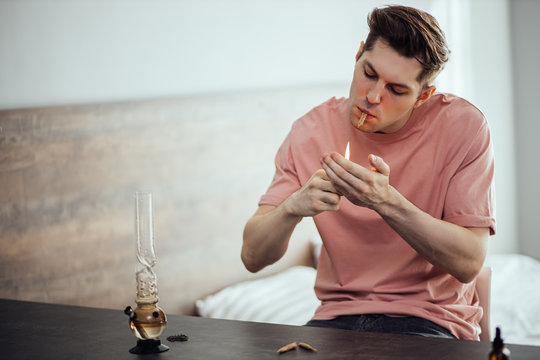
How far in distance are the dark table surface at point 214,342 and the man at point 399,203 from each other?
1.10 feet

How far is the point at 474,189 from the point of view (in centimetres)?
155

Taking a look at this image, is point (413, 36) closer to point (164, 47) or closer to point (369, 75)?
point (369, 75)

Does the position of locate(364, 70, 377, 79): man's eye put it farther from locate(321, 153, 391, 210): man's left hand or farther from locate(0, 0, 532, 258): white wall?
locate(0, 0, 532, 258): white wall

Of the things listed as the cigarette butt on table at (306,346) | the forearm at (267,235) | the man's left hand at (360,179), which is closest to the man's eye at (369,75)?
the man's left hand at (360,179)

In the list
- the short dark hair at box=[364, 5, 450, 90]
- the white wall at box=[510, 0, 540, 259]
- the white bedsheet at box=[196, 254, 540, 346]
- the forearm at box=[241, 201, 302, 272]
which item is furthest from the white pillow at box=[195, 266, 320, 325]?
the white wall at box=[510, 0, 540, 259]

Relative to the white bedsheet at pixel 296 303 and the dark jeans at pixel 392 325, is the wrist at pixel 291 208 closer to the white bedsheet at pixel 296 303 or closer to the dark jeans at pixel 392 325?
the dark jeans at pixel 392 325

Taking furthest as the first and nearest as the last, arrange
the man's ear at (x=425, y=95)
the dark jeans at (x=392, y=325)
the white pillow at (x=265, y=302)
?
1. the white pillow at (x=265, y=302)
2. the man's ear at (x=425, y=95)
3. the dark jeans at (x=392, y=325)

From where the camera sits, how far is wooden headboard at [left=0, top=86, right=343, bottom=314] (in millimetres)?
1873

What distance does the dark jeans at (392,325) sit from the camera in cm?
151

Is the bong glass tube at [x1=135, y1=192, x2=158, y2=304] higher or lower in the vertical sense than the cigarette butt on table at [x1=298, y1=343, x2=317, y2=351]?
higher

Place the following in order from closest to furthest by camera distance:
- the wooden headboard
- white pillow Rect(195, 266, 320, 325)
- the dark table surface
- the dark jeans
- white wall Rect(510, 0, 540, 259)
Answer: the dark table surface → the dark jeans → the wooden headboard → white pillow Rect(195, 266, 320, 325) → white wall Rect(510, 0, 540, 259)

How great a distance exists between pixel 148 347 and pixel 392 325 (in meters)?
0.63

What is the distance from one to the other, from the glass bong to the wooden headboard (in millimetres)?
763

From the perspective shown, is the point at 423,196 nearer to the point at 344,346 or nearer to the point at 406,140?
the point at 406,140
